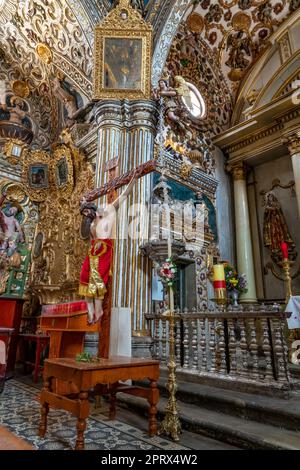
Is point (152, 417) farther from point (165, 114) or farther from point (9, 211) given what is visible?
point (9, 211)

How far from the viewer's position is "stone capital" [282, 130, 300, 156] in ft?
22.8

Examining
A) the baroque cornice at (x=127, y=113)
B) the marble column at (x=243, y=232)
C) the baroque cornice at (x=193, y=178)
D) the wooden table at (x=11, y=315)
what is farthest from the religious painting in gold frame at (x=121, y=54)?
the wooden table at (x=11, y=315)

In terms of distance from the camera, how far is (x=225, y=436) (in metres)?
2.47

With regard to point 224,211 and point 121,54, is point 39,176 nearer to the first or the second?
point 121,54

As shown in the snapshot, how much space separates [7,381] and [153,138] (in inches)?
202

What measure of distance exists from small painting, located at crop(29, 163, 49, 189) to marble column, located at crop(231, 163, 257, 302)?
199 inches

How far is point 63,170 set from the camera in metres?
7.59

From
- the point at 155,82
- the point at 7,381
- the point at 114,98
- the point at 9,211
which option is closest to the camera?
the point at 7,381

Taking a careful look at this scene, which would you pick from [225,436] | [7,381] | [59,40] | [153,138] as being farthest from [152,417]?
[59,40]

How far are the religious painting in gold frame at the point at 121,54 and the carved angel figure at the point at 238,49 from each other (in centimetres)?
322

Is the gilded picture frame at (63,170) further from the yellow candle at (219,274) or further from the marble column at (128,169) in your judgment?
the yellow candle at (219,274)

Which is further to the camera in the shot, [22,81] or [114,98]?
[22,81]

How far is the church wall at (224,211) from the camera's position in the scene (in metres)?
7.81

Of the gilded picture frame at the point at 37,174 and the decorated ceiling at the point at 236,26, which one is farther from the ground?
the decorated ceiling at the point at 236,26
